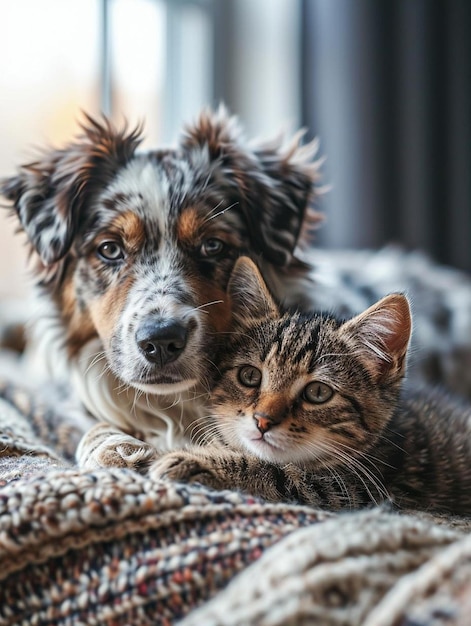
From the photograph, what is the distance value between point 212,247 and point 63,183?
42 centimetres

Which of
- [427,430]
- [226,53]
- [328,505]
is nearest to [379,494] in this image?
[328,505]

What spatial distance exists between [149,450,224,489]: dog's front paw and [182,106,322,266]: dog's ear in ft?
2.25

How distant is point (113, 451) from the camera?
57.5 inches

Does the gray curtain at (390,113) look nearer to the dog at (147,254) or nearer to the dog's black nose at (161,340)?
the dog at (147,254)

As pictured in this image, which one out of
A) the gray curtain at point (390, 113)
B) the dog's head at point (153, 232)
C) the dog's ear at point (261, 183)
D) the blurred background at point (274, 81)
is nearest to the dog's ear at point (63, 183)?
the dog's head at point (153, 232)

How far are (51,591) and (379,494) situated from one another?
24.9 inches

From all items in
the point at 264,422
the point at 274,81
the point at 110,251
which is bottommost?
the point at 264,422

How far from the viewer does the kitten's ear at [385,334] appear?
1.45 meters

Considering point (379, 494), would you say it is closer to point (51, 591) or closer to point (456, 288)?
point (51, 591)

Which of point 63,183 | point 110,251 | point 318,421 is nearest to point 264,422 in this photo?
point 318,421

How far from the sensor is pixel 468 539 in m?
1.02

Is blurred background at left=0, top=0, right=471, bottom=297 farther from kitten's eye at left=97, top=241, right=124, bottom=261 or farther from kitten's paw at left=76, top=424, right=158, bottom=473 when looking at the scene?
kitten's paw at left=76, top=424, right=158, bottom=473

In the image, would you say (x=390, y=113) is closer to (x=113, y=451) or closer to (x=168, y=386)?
(x=168, y=386)

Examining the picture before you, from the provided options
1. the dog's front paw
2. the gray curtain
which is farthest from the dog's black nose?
the gray curtain
